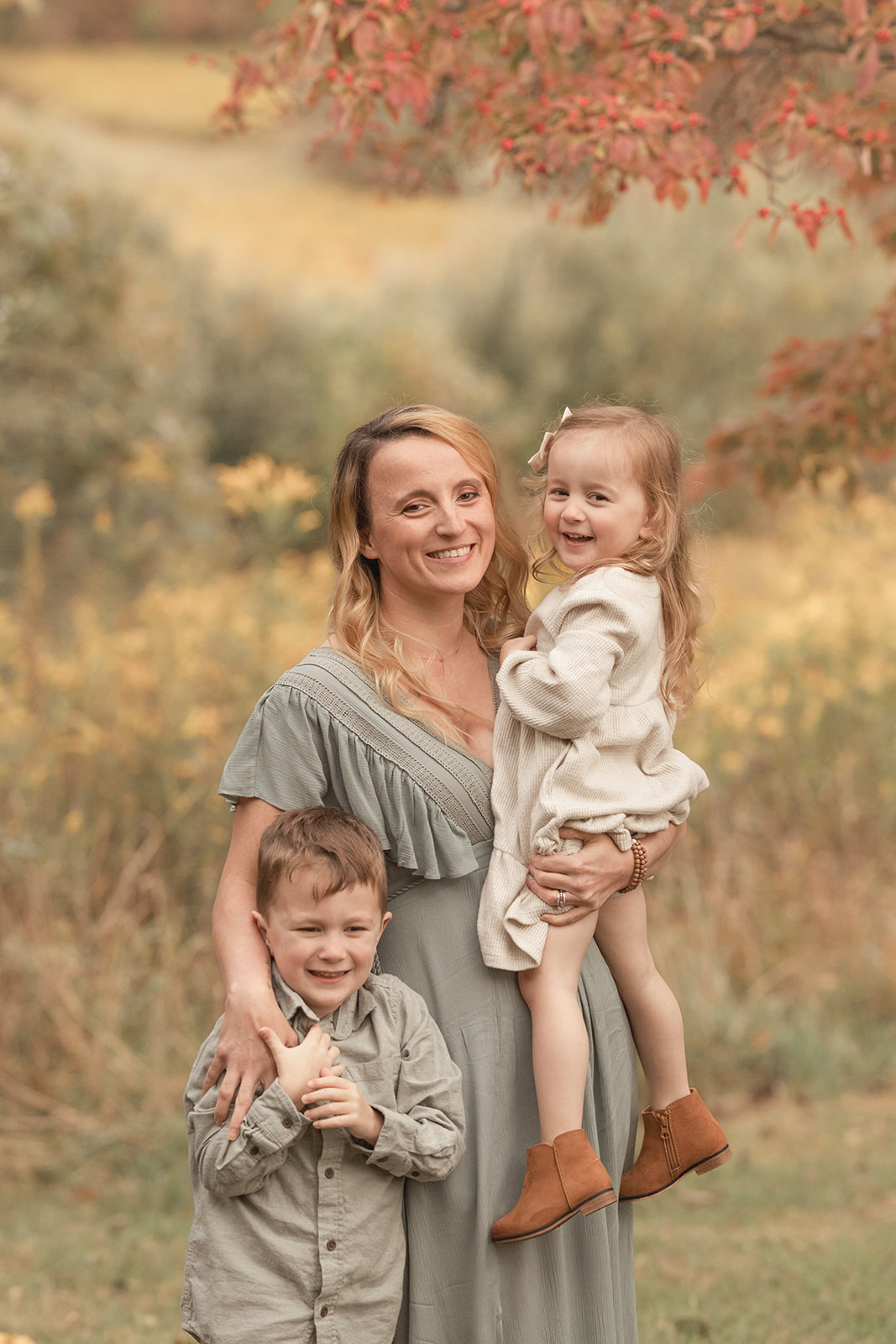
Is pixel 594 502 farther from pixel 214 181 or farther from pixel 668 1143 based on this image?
pixel 214 181

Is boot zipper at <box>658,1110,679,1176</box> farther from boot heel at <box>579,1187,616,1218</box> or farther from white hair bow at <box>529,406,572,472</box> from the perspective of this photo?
white hair bow at <box>529,406,572,472</box>

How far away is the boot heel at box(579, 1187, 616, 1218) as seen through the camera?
2117 mm

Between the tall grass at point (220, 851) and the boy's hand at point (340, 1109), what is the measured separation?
2.57 metres

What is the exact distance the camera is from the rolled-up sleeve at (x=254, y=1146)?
1.94 m

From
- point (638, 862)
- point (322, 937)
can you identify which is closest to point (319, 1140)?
point (322, 937)

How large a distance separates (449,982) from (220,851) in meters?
2.76

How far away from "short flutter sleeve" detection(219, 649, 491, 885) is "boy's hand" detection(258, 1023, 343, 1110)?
1.04 feet

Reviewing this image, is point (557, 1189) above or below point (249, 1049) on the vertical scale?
below

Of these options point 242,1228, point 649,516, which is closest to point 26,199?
point 649,516

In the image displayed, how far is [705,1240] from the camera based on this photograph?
4117mm

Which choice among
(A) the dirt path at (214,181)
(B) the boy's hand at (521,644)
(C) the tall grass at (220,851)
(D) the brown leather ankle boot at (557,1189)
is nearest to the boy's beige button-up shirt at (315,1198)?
(D) the brown leather ankle boot at (557,1189)

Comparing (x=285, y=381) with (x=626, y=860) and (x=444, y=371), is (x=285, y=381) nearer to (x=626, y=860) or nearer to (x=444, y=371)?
(x=444, y=371)

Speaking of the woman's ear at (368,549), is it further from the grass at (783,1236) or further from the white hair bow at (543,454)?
the grass at (783,1236)

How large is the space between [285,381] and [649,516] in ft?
33.6
